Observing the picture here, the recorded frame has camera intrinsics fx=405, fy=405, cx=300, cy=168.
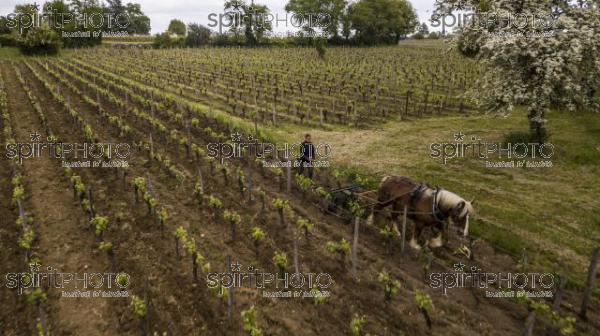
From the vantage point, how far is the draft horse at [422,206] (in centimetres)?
966

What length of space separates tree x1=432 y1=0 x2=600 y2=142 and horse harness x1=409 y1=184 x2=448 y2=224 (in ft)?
25.7

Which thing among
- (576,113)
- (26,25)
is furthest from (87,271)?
(26,25)

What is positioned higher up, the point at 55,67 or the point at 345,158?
the point at 55,67

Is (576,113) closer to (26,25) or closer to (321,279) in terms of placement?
(321,279)

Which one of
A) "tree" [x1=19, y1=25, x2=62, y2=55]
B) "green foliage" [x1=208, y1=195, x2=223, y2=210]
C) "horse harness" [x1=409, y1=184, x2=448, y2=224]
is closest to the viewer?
"horse harness" [x1=409, y1=184, x2=448, y2=224]

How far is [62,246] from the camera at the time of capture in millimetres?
10539

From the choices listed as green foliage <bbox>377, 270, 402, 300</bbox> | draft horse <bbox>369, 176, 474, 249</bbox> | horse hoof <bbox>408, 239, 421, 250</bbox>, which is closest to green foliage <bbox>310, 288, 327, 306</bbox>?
green foliage <bbox>377, 270, 402, 300</bbox>

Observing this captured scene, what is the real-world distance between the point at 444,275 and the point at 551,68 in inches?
389

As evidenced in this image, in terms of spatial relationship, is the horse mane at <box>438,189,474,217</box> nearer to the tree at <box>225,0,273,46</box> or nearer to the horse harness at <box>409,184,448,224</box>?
the horse harness at <box>409,184,448,224</box>

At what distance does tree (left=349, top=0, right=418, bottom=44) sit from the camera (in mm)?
84062

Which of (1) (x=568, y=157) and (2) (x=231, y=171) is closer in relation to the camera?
(2) (x=231, y=171)

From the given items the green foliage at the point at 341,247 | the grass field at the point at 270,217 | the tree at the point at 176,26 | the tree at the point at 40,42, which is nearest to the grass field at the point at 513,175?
the grass field at the point at 270,217

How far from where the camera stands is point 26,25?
5422 cm

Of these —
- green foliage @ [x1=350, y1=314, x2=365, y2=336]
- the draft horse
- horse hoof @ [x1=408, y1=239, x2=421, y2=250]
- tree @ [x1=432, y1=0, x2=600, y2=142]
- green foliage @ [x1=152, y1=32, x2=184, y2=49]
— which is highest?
green foliage @ [x1=152, y1=32, x2=184, y2=49]
